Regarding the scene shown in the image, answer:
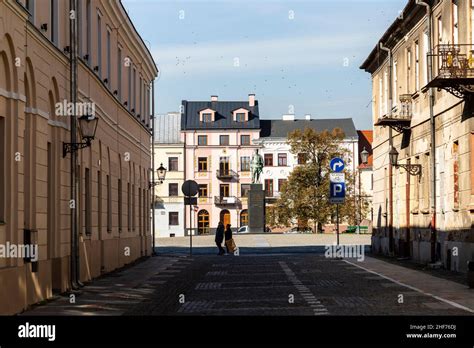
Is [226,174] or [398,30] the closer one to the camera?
[398,30]

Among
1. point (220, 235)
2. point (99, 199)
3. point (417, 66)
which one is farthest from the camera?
point (220, 235)

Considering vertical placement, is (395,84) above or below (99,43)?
below

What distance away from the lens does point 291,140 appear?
9169cm

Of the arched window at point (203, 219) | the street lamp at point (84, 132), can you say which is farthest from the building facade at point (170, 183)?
the street lamp at point (84, 132)

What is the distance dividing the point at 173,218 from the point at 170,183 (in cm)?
359

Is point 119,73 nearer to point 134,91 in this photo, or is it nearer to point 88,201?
point 134,91

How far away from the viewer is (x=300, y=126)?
111250 millimetres

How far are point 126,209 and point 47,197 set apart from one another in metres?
16.6

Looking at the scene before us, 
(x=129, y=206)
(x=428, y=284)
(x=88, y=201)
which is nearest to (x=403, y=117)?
(x=129, y=206)

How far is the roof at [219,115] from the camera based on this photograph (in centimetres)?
10675

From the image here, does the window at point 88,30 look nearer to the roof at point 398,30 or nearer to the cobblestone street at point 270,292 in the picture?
the cobblestone street at point 270,292

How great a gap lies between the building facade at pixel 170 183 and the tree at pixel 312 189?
1635 centimetres

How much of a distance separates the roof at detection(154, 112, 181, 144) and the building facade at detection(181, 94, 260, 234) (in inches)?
24.2
